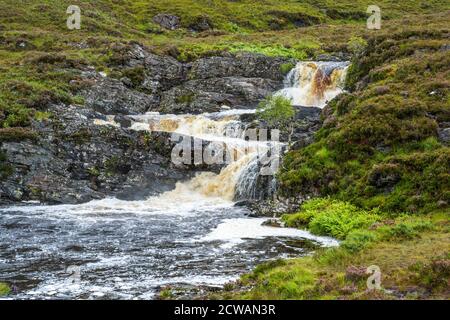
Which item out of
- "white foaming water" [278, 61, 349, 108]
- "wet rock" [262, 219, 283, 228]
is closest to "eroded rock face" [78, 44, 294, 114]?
"white foaming water" [278, 61, 349, 108]

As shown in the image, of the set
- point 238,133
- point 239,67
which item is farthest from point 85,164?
point 239,67

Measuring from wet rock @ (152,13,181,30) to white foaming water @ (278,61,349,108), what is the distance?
3893cm

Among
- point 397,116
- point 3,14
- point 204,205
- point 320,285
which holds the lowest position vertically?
point 204,205

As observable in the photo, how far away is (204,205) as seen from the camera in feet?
107

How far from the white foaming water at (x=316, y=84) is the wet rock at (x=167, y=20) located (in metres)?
38.9

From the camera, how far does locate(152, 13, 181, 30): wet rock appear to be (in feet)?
285

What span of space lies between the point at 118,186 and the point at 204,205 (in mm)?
5941

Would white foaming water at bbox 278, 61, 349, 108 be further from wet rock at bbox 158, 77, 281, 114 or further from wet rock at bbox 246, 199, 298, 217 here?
wet rock at bbox 246, 199, 298, 217

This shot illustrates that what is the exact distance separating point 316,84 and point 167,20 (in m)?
44.8

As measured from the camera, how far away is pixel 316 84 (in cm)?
5038

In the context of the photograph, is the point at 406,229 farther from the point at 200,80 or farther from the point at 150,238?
the point at 200,80

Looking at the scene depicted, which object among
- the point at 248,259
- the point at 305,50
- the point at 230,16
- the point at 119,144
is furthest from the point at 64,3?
the point at 248,259

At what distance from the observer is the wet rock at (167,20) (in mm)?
86812
